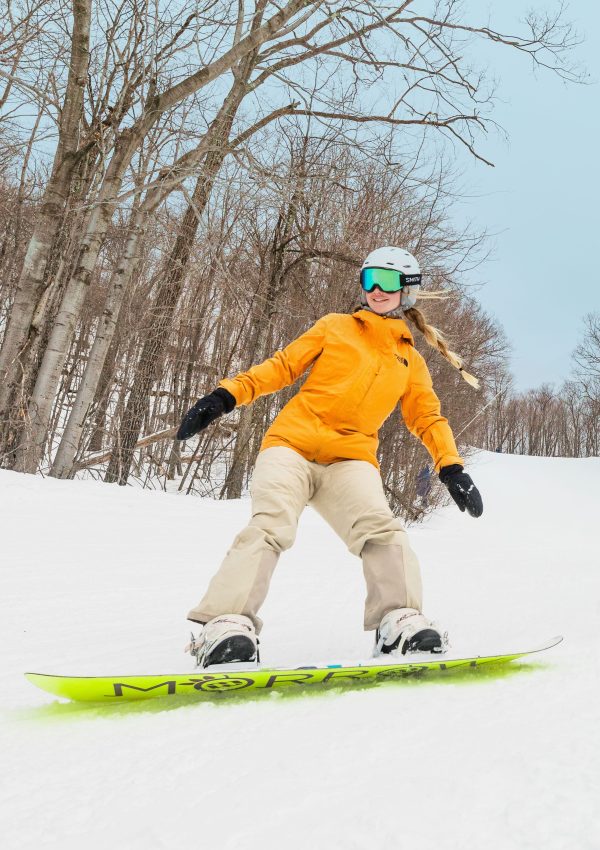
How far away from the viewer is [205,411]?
2.40 m

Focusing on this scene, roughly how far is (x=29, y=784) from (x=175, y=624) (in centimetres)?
166

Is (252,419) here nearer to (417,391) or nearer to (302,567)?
(302,567)

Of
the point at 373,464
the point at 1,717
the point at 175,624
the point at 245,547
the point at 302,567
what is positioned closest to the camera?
the point at 1,717

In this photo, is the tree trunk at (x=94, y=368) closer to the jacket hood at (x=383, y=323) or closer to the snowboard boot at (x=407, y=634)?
the jacket hood at (x=383, y=323)

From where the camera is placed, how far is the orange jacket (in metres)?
2.46

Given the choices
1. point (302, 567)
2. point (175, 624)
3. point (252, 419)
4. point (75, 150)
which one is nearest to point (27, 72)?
point (75, 150)

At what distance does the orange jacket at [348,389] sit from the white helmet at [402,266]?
4.8 inches

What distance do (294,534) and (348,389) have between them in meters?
0.62

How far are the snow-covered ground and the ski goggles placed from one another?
150 centimetres

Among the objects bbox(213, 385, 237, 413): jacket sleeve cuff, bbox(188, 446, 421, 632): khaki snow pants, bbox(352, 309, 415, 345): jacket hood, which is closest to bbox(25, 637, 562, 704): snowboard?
bbox(188, 446, 421, 632): khaki snow pants

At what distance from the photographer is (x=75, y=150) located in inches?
262

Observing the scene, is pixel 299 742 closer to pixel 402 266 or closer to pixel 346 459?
pixel 346 459

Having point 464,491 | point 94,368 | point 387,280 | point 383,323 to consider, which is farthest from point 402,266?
point 94,368

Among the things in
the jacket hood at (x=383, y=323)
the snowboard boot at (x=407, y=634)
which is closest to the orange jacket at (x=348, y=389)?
the jacket hood at (x=383, y=323)
